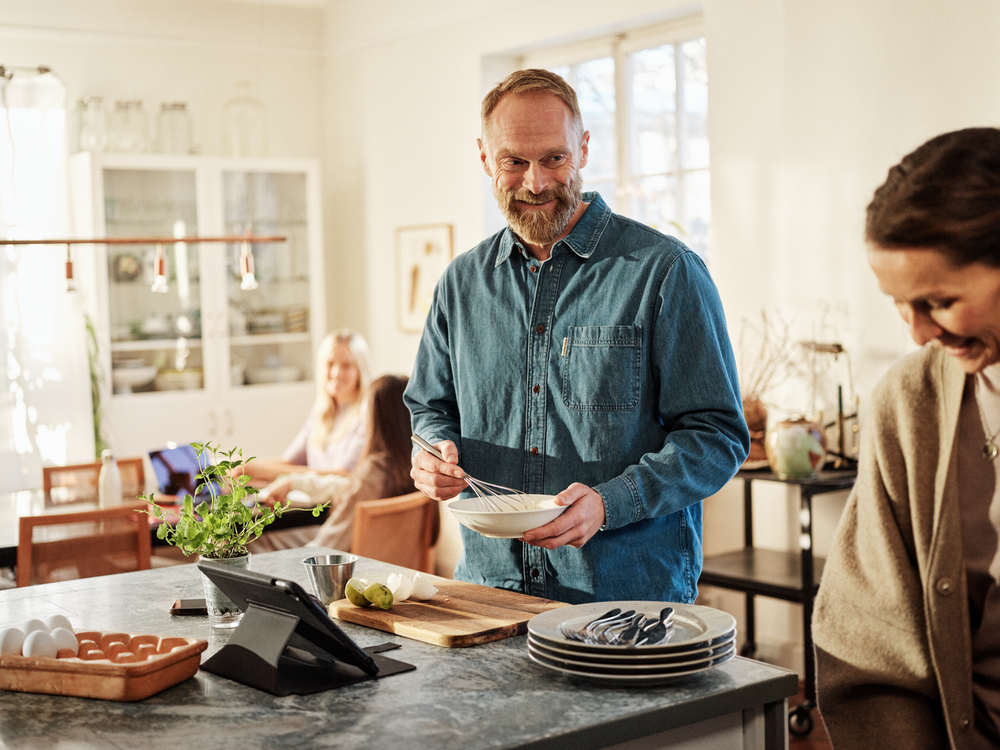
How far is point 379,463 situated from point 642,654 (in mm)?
2336

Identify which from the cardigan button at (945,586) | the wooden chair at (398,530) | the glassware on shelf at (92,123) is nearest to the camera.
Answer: the cardigan button at (945,586)

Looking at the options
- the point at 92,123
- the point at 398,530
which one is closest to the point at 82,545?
the point at 398,530

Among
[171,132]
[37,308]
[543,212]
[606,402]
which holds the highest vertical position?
[171,132]

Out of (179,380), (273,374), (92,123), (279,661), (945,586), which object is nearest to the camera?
(945,586)

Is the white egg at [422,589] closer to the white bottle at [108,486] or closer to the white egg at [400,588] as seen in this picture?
the white egg at [400,588]

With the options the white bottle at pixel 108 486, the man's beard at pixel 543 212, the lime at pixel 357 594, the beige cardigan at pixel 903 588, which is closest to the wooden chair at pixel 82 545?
the white bottle at pixel 108 486

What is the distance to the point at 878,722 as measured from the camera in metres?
1.28

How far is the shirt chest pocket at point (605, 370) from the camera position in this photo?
77.0 inches

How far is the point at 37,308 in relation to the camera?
5.20 meters

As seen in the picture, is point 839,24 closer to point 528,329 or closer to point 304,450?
point 528,329

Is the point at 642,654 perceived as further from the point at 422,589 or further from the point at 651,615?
the point at 422,589

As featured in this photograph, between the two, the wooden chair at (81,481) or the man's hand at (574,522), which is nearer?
the man's hand at (574,522)

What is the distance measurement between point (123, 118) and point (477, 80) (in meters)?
1.72

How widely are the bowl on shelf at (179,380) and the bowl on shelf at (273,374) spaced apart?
0.28 meters
